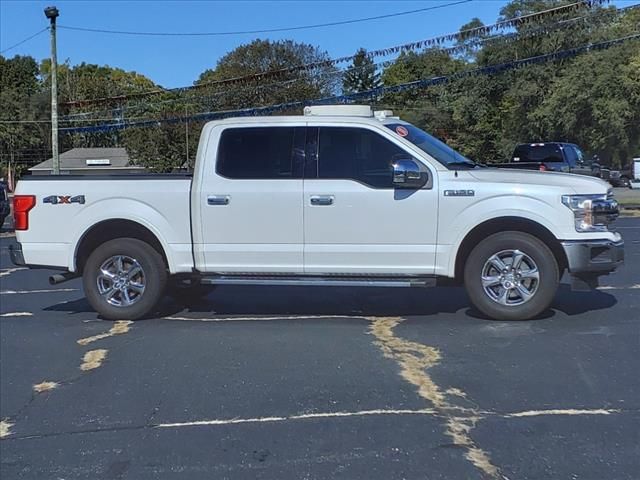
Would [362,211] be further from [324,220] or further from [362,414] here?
[362,414]

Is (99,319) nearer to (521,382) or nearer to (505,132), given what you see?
(521,382)

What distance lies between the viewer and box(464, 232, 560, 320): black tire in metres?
6.99

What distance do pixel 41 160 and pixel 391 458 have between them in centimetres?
6835

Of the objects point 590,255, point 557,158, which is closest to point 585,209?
point 590,255

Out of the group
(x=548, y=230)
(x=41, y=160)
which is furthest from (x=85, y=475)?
(x=41, y=160)

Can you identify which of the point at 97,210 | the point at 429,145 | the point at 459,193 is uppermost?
the point at 429,145

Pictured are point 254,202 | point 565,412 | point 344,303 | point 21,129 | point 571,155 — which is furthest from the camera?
point 21,129

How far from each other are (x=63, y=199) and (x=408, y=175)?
3588 mm

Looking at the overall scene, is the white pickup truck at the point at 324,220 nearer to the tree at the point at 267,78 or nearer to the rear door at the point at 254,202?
the rear door at the point at 254,202

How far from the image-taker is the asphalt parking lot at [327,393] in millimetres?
4141

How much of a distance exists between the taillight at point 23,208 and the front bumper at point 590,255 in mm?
5392

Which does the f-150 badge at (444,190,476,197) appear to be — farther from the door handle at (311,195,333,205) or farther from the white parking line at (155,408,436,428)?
the white parking line at (155,408,436,428)

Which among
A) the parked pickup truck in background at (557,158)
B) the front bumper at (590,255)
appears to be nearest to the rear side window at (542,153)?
the parked pickup truck in background at (557,158)

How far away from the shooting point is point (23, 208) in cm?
782
